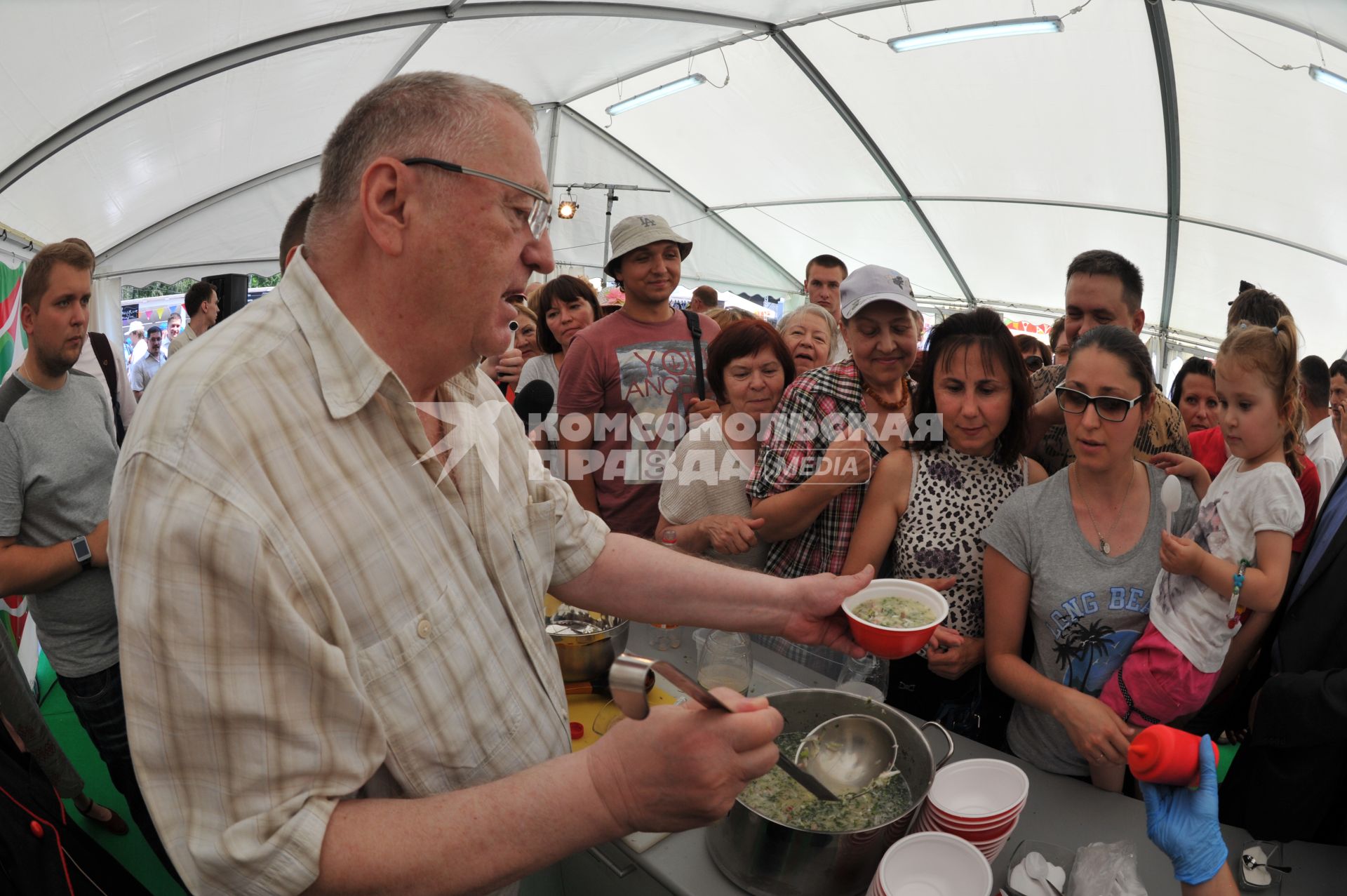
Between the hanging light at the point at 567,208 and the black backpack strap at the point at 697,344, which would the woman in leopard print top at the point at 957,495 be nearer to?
the black backpack strap at the point at 697,344

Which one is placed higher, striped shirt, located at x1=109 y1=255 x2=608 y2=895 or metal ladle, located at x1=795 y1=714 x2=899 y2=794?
striped shirt, located at x1=109 y1=255 x2=608 y2=895

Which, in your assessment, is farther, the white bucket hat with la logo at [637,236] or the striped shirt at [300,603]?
the white bucket hat with la logo at [637,236]

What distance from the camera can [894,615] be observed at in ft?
5.33

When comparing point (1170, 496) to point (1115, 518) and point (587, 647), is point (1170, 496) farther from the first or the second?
point (587, 647)

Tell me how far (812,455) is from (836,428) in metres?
0.13

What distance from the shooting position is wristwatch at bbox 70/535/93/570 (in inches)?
98.0

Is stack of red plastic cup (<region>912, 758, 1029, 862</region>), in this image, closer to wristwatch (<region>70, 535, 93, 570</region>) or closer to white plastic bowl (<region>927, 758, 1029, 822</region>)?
white plastic bowl (<region>927, 758, 1029, 822</region>)

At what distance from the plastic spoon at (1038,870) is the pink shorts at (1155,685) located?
59 centimetres

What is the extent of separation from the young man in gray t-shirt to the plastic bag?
9.23 ft

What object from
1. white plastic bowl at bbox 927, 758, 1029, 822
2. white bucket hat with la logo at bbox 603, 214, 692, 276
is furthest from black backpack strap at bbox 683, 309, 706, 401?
white plastic bowl at bbox 927, 758, 1029, 822

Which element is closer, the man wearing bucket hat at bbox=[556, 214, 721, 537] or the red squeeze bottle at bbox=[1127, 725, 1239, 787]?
the red squeeze bottle at bbox=[1127, 725, 1239, 787]

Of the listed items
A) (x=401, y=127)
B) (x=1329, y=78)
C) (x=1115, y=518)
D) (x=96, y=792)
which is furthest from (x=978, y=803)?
(x=1329, y=78)

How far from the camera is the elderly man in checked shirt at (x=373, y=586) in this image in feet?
2.69

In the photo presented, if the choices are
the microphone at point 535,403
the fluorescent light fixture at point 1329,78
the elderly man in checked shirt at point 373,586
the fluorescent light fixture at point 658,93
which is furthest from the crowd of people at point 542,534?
the fluorescent light fixture at point 658,93
